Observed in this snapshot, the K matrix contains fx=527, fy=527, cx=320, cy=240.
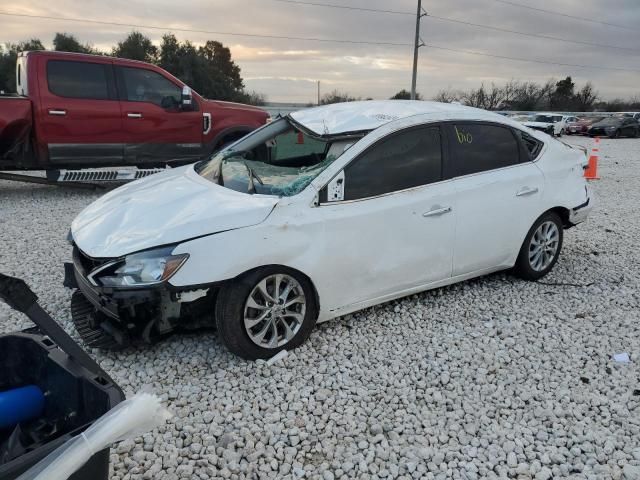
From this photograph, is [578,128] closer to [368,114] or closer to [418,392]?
[368,114]

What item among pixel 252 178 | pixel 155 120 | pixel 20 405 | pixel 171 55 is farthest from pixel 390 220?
pixel 171 55

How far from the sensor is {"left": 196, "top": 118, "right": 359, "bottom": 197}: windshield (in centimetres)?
383

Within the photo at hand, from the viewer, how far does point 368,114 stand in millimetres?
4262

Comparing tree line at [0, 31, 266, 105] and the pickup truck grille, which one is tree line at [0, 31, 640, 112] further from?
the pickup truck grille

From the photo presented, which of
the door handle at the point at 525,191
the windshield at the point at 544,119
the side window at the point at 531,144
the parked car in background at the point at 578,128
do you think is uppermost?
the side window at the point at 531,144

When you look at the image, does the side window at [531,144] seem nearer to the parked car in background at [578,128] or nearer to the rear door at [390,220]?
the rear door at [390,220]

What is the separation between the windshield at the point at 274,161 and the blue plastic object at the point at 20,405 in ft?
6.45

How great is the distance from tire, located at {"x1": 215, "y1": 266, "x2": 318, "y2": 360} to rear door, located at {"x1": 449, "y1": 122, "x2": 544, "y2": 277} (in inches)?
55.9

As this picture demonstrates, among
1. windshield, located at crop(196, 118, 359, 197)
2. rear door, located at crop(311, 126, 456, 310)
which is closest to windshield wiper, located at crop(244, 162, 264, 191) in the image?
windshield, located at crop(196, 118, 359, 197)

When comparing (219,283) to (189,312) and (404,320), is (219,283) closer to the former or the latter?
(189,312)

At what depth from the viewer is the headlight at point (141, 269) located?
3.12 m

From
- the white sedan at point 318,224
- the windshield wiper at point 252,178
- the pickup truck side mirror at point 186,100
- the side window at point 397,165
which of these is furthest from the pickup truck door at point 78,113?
the side window at point 397,165

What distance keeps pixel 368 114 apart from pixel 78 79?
5.95m

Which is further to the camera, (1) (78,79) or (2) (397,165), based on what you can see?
(1) (78,79)
